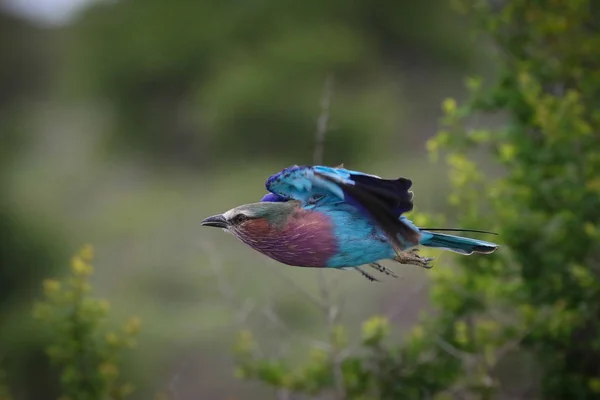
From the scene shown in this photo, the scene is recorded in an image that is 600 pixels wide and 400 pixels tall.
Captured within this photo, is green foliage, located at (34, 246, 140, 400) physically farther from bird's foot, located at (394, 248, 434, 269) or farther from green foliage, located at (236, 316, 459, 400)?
bird's foot, located at (394, 248, 434, 269)

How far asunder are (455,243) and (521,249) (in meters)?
2.13

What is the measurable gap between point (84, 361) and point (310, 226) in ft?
10.2

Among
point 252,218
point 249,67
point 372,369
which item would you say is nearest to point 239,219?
point 252,218

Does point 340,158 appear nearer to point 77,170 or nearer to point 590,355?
point 77,170

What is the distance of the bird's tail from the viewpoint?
2936mm

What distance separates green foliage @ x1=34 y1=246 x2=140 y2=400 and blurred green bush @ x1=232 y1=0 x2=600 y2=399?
0.80 meters

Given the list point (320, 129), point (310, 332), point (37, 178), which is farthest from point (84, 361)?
point (37, 178)

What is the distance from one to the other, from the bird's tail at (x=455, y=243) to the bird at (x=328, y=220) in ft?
0.50

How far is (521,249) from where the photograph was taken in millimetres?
4969

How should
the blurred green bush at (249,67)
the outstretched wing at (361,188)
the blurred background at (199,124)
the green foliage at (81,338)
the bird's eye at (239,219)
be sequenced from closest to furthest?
the outstretched wing at (361,188), the bird's eye at (239,219), the green foliage at (81,338), the blurred background at (199,124), the blurred green bush at (249,67)

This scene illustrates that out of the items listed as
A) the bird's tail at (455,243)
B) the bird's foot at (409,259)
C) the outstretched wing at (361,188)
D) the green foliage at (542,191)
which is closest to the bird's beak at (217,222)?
the outstretched wing at (361,188)

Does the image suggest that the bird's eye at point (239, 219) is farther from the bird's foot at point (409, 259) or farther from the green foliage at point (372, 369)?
the green foliage at point (372, 369)

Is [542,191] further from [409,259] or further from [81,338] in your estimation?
[81,338]

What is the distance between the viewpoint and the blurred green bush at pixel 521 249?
4.86m
